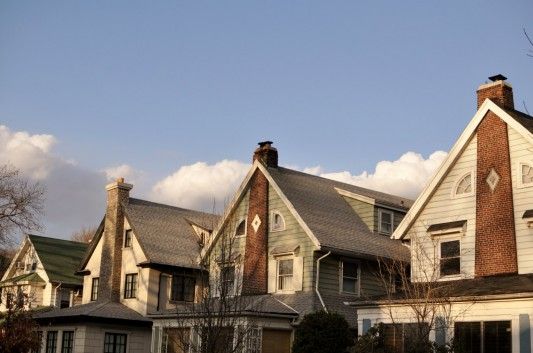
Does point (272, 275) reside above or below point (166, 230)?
below

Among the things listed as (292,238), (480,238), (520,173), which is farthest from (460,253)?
(292,238)

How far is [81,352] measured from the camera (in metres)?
35.1

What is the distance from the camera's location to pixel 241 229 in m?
35.0

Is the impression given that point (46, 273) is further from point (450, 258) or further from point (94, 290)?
point (450, 258)

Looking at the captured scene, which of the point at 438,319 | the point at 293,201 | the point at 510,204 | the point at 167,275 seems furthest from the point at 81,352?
the point at 510,204

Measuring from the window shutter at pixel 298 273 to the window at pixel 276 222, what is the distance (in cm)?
213

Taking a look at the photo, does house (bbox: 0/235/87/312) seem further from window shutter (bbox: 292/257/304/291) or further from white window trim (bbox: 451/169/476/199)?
white window trim (bbox: 451/169/476/199)

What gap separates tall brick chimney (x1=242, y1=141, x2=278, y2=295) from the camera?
33.0 m

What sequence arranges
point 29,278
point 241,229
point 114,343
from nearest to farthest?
point 241,229 < point 114,343 < point 29,278

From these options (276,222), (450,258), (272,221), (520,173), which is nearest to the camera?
(520,173)

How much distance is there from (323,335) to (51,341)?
58.0 ft

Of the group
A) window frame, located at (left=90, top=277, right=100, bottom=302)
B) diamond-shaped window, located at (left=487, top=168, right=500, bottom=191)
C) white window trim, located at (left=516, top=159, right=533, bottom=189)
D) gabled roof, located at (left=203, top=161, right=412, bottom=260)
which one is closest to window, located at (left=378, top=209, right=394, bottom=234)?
gabled roof, located at (left=203, top=161, right=412, bottom=260)

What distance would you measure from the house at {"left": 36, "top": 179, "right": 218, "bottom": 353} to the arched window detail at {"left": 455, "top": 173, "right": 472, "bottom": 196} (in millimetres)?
13168

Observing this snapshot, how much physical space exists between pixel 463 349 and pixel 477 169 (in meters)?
7.06
